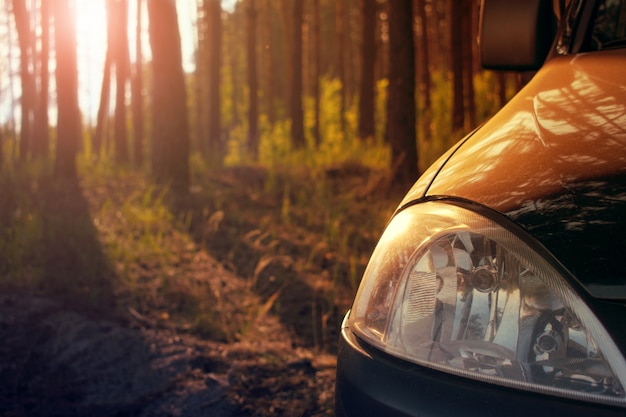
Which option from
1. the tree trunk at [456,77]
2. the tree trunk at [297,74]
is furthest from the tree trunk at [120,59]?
the tree trunk at [456,77]

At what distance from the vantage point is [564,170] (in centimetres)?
208

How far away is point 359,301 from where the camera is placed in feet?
7.63

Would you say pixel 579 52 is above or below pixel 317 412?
above

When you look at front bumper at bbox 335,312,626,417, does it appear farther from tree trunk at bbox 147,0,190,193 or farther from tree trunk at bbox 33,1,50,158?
tree trunk at bbox 33,1,50,158

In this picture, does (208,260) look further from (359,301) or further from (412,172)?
(359,301)

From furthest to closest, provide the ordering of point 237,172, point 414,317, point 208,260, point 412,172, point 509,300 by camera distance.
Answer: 1. point 237,172
2. point 412,172
3. point 208,260
4. point 414,317
5. point 509,300

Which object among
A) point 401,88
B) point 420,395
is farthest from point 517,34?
point 401,88

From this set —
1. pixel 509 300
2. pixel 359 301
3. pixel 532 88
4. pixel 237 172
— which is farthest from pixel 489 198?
pixel 237 172

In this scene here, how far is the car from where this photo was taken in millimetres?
1754

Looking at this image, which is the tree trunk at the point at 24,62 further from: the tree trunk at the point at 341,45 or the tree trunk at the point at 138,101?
the tree trunk at the point at 341,45

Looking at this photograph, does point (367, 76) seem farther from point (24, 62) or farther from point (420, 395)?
point (420, 395)

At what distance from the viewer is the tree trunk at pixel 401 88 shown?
1149 cm

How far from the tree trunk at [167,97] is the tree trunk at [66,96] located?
6.34ft

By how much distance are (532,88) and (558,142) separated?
2.02ft
